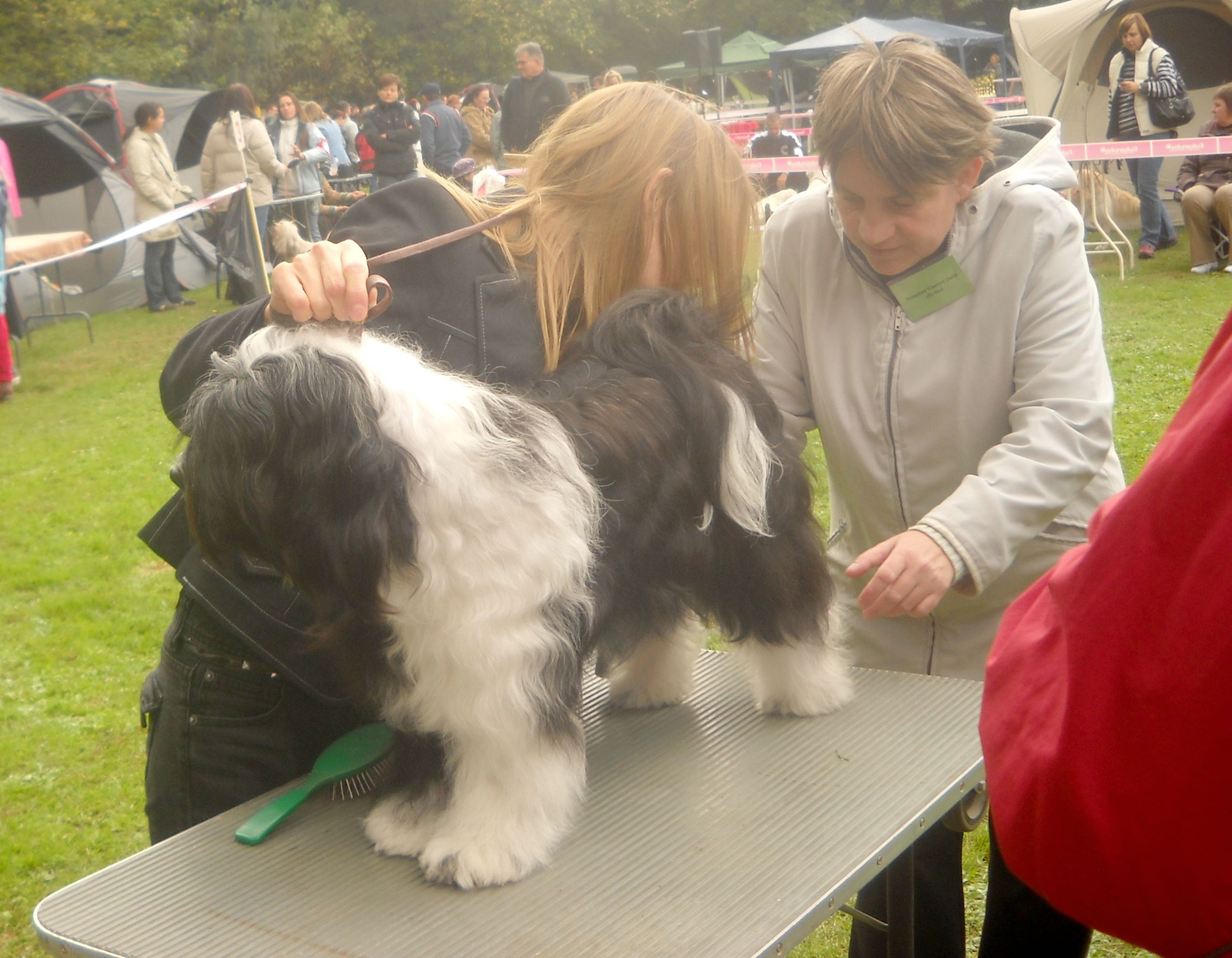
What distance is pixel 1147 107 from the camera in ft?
34.4

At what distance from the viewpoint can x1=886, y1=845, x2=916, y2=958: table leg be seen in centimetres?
189

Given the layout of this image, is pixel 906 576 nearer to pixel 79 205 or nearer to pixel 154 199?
pixel 154 199

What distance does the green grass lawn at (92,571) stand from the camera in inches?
133

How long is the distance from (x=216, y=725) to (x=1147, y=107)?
10.8 m

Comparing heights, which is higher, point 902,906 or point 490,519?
point 490,519


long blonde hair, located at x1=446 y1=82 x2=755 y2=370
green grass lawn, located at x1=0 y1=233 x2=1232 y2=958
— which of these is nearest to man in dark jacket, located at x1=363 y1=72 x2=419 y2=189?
green grass lawn, located at x1=0 y1=233 x2=1232 y2=958

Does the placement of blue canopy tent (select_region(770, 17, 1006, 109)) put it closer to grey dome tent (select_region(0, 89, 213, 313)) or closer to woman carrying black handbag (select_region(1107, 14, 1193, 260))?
woman carrying black handbag (select_region(1107, 14, 1193, 260))

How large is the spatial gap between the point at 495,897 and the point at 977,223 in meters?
1.36

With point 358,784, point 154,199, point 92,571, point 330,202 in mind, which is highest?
point 358,784

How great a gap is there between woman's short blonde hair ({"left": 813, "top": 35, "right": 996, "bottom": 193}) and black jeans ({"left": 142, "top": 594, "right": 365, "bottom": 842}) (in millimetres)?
1217

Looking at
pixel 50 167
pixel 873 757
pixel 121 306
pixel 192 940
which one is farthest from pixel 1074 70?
pixel 192 940

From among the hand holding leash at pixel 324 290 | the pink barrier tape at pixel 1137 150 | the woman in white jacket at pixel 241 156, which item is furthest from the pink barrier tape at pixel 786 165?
the hand holding leash at pixel 324 290

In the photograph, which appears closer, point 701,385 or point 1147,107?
point 701,385

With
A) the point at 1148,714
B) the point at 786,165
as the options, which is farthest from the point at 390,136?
the point at 1148,714
